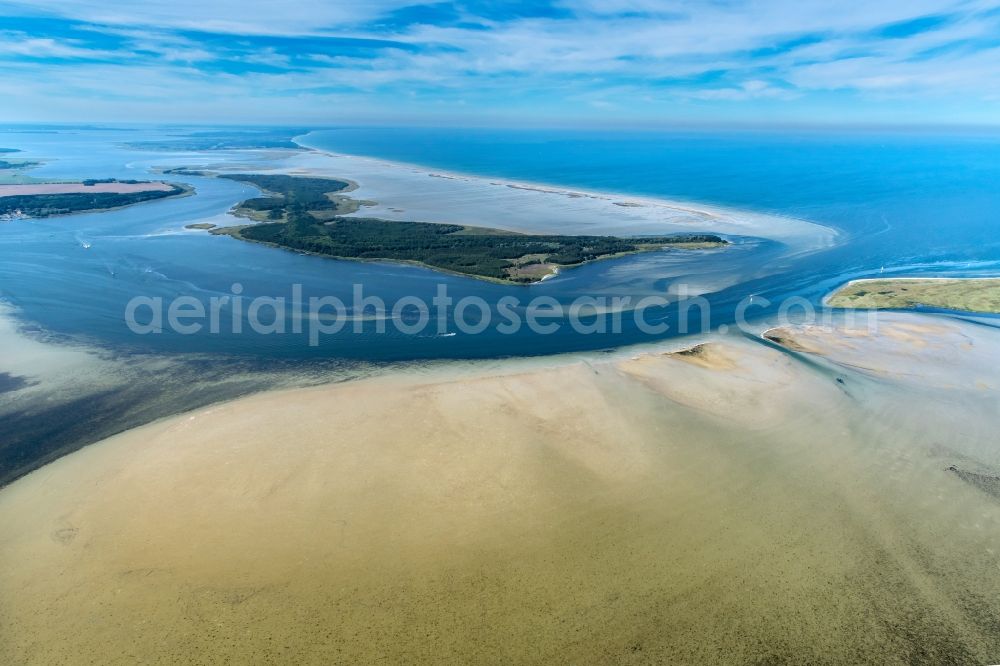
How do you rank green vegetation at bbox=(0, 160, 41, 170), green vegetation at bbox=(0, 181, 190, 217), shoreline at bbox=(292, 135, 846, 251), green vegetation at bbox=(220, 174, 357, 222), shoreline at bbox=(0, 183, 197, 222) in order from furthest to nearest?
green vegetation at bbox=(0, 160, 41, 170), green vegetation at bbox=(220, 174, 357, 222), green vegetation at bbox=(0, 181, 190, 217), shoreline at bbox=(0, 183, 197, 222), shoreline at bbox=(292, 135, 846, 251)

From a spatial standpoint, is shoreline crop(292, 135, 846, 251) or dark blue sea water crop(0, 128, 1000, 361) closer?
dark blue sea water crop(0, 128, 1000, 361)

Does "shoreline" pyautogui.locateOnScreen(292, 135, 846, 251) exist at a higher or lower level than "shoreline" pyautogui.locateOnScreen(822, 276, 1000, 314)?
higher

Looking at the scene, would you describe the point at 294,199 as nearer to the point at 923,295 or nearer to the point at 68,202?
the point at 68,202

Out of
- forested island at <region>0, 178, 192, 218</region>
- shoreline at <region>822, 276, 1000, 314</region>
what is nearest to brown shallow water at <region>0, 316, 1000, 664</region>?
shoreline at <region>822, 276, 1000, 314</region>

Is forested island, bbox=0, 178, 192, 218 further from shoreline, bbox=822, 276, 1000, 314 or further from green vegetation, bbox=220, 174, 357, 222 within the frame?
shoreline, bbox=822, 276, 1000, 314

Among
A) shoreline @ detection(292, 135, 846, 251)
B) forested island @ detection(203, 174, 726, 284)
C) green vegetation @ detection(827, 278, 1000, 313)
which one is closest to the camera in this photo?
green vegetation @ detection(827, 278, 1000, 313)

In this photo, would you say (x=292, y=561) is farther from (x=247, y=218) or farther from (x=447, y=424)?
(x=247, y=218)

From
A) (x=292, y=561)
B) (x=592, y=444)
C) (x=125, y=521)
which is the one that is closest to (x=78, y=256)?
(x=125, y=521)
